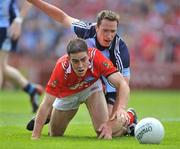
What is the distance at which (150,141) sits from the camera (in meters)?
7.79

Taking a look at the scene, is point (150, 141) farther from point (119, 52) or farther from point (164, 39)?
point (164, 39)

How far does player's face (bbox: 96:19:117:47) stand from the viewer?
873 centimetres

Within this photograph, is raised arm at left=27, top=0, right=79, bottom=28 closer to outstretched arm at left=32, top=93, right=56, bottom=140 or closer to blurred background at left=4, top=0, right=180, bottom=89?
outstretched arm at left=32, top=93, right=56, bottom=140

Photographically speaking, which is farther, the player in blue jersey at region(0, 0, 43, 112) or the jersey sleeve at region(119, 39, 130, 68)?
the player in blue jersey at region(0, 0, 43, 112)

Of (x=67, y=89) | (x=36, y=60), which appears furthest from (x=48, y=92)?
(x=36, y=60)

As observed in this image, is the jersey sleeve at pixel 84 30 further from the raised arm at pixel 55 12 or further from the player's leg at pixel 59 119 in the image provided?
the player's leg at pixel 59 119

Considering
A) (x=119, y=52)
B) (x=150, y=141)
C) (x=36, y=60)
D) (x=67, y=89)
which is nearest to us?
(x=150, y=141)

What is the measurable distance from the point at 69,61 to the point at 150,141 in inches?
53.2

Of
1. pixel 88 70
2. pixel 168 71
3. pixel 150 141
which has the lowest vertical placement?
pixel 168 71

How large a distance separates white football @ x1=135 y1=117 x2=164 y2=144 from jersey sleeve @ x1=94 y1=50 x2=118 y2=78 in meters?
0.76

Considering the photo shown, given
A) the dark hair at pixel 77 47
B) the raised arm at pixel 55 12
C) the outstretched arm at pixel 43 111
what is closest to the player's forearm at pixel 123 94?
the dark hair at pixel 77 47

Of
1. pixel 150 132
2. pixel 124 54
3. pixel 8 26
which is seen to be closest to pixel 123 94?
pixel 150 132

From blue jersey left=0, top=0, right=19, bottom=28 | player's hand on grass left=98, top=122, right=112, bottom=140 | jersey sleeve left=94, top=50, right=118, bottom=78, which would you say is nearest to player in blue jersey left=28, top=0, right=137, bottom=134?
jersey sleeve left=94, top=50, right=118, bottom=78

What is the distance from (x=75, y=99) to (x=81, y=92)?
0.14 metres
